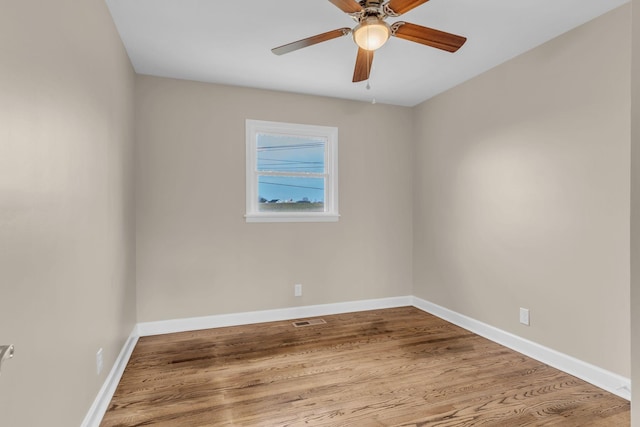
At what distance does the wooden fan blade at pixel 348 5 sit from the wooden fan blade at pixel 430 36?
29 centimetres

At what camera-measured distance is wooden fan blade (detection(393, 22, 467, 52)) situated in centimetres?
199

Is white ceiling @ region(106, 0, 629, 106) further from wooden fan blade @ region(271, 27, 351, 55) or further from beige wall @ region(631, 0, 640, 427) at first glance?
beige wall @ region(631, 0, 640, 427)

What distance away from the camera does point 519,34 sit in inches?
102

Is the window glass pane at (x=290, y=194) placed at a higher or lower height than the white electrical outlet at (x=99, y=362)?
higher

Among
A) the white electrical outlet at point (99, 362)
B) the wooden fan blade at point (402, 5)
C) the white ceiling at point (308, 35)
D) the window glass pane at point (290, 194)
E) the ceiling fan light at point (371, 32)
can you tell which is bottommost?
the white electrical outlet at point (99, 362)

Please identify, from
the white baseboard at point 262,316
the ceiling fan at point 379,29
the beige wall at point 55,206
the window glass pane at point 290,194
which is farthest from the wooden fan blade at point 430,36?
the white baseboard at point 262,316

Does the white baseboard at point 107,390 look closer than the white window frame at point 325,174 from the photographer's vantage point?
Yes

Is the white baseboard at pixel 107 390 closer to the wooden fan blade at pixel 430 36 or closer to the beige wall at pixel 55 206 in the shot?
the beige wall at pixel 55 206

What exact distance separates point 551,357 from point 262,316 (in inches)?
105

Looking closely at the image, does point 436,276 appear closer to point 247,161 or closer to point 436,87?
point 436,87

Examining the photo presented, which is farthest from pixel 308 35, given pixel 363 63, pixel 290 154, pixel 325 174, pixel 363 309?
pixel 363 309

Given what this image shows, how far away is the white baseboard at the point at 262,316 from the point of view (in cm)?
341

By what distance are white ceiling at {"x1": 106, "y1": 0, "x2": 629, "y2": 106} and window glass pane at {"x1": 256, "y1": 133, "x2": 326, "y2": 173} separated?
560 mm

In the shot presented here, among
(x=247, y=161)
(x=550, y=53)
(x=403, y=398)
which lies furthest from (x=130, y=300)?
(x=550, y=53)
